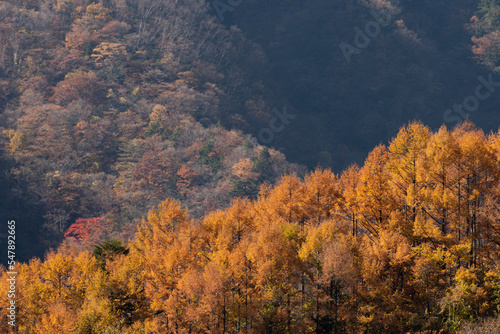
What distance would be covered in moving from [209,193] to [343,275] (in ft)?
277

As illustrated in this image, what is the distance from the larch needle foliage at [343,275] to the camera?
44.2 metres

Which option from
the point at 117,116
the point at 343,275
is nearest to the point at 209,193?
the point at 117,116

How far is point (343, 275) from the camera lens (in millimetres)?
43531

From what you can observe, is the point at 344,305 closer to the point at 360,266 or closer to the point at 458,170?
the point at 360,266

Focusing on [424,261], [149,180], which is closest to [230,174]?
[149,180]

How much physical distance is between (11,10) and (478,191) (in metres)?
157

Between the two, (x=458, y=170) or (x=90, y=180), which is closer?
(x=458, y=170)

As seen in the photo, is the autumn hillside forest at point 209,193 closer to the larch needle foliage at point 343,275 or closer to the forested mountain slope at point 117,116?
the larch needle foliage at point 343,275

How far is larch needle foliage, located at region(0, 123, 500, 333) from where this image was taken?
44188 mm

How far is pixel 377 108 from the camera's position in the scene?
198250 mm

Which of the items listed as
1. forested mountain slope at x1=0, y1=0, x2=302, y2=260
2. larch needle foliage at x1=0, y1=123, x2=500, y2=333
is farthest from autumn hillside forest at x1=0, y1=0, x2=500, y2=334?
forested mountain slope at x1=0, y1=0, x2=302, y2=260

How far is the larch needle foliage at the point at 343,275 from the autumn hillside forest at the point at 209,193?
0.18 meters

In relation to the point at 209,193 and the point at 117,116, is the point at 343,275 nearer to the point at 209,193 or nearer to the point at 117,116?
the point at 209,193

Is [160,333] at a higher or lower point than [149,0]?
lower
